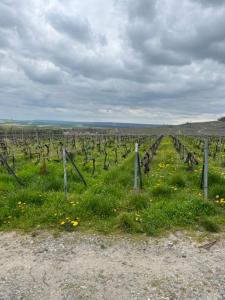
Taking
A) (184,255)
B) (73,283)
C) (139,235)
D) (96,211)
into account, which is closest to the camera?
(73,283)

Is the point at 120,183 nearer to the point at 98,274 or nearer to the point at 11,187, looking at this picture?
the point at 11,187

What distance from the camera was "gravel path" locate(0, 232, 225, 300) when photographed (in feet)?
11.2

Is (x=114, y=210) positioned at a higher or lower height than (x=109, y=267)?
higher

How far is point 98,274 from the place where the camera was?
3.81 m

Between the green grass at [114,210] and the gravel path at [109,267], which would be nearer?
the gravel path at [109,267]

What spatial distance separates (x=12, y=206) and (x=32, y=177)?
131 inches

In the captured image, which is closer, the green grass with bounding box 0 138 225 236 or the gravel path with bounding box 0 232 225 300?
the gravel path with bounding box 0 232 225 300

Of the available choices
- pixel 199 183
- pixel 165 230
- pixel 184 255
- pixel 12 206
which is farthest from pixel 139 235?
pixel 199 183

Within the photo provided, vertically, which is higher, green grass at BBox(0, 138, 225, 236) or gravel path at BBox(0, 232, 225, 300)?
green grass at BBox(0, 138, 225, 236)

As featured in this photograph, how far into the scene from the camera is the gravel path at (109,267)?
3410 mm

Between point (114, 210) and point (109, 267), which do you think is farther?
point (114, 210)

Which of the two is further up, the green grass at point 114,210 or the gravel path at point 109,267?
the green grass at point 114,210

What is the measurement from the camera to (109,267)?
399 centimetres

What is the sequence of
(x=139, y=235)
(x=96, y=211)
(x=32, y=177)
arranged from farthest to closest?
(x=32, y=177) → (x=96, y=211) → (x=139, y=235)
